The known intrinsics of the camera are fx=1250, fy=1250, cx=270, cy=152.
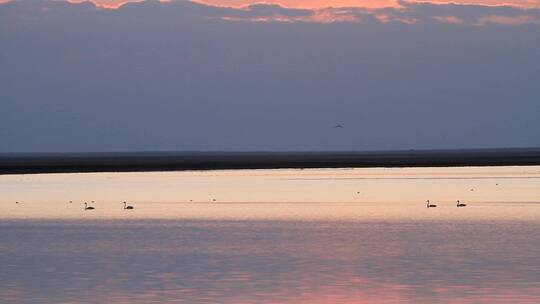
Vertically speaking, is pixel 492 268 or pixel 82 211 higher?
pixel 82 211

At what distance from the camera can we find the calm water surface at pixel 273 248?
2273 centimetres

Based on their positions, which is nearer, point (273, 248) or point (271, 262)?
point (271, 262)

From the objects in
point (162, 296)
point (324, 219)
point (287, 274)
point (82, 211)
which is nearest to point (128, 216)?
point (82, 211)

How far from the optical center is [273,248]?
32.2 meters

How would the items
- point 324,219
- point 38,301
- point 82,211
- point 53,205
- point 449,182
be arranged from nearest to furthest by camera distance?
point 38,301, point 324,219, point 82,211, point 53,205, point 449,182

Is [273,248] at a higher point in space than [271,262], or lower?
higher

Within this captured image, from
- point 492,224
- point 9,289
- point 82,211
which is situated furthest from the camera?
point 82,211

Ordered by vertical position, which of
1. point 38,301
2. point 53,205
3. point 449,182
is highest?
point 449,182

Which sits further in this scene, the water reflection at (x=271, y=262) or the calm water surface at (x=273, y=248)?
the calm water surface at (x=273, y=248)

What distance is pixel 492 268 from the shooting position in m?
26.3

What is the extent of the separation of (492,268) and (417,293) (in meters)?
4.55

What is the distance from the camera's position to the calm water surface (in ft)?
74.6

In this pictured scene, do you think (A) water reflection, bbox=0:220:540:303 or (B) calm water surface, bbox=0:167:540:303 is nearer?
(A) water reflection, bbox=0:220:540:303

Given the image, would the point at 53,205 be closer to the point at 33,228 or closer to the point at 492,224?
the point at 33,228
